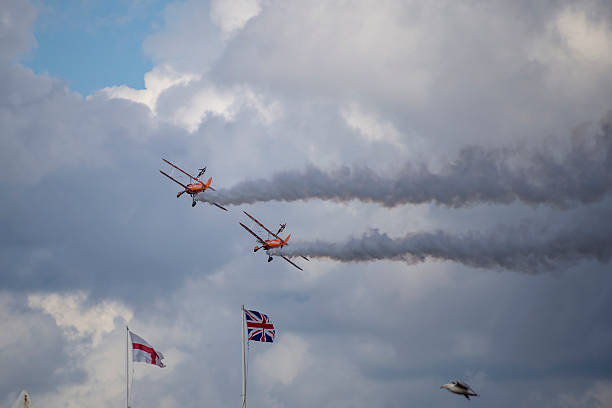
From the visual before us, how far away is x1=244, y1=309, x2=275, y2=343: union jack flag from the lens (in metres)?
136

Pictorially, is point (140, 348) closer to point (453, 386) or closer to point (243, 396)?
point (243, 396)

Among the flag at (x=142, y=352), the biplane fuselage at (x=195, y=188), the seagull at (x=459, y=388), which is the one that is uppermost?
the biplane fuselage at (x=195, y=188)

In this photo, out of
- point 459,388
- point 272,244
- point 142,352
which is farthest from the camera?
point 272,244

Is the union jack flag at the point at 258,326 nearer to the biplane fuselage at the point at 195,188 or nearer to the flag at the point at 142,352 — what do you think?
the flag at the point at 142,352

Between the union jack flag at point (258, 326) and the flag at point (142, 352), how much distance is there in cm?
1574

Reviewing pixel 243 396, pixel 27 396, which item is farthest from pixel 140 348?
pixel 27 396

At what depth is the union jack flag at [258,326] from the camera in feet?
446

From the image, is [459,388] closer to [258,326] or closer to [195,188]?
[258,326]

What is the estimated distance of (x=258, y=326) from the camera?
448 ft

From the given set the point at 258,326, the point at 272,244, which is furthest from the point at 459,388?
the point at 272,244

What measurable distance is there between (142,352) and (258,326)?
19.8 metres

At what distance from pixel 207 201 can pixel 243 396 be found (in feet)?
196

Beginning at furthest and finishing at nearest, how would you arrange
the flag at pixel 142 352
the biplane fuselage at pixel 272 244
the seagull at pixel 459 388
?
the biplane fuselage at pixel 272 244 < the flag at pixel 142 352 < the seagull at pixel 459 388

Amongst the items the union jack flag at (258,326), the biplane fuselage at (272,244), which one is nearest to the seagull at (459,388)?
the union jack flag at (258,326)
